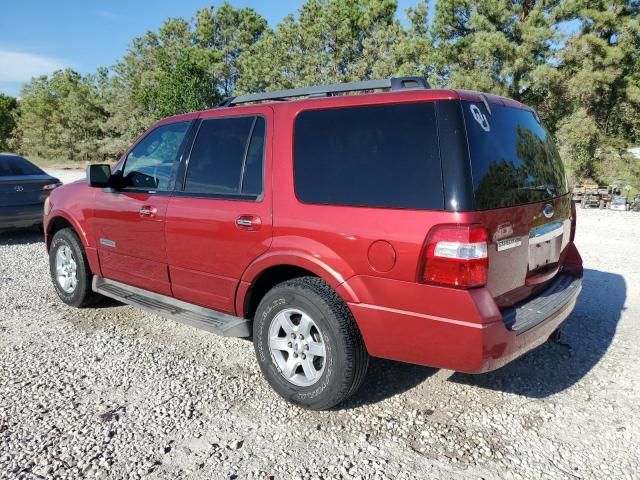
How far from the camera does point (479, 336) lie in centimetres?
254

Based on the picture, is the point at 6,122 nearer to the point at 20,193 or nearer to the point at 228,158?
the point at 20,193

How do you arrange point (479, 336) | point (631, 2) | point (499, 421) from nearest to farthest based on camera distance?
point (479, 336) → point (499, 421) → point (631, 2)

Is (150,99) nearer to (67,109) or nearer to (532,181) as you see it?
(67,109)

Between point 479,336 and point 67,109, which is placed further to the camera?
point 67,109

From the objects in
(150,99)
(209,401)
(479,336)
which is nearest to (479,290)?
(479,336)

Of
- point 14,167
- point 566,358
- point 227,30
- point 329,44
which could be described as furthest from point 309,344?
point 227,30

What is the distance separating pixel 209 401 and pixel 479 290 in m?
1.89

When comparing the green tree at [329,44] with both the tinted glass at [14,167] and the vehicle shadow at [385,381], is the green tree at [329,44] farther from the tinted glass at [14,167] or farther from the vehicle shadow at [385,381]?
the vehicle shadow at [385,381]

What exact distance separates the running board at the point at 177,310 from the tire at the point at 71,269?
0.21m

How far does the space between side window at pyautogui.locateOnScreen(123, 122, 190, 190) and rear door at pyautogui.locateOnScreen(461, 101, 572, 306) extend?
238cm

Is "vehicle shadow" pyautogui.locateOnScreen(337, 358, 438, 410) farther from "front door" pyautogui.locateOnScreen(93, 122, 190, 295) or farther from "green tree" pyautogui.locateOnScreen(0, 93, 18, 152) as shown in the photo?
"green tree" pyautogui.locateOnScreen(0, 93, 18, 152)

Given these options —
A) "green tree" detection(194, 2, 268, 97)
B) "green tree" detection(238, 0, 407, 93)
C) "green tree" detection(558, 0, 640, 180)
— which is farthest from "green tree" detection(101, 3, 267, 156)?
"green tree" detection(558, 0, 640, 180)

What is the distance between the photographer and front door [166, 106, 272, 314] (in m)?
3.36

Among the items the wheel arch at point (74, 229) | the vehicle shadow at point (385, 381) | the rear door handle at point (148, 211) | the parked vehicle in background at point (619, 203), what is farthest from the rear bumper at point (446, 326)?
the parked vehicle in background at point (619, 203)
